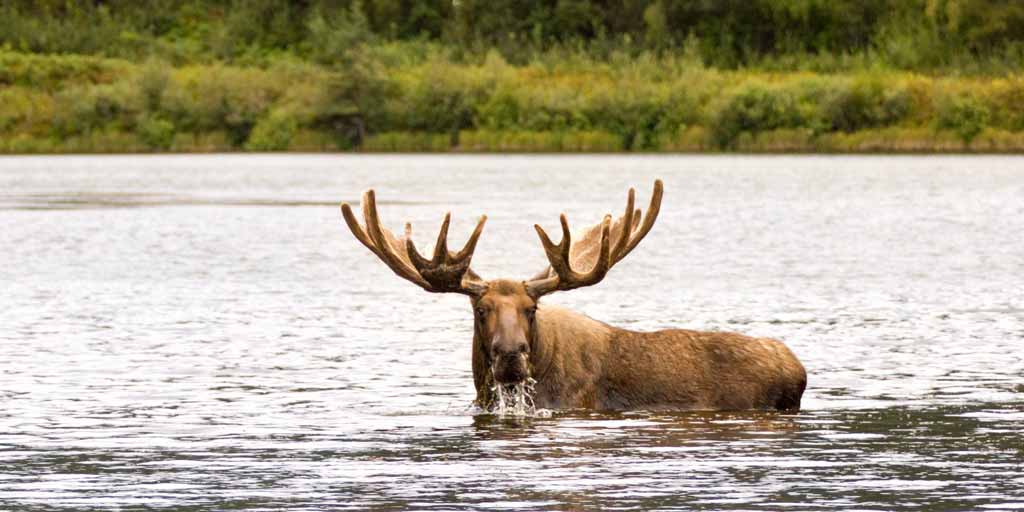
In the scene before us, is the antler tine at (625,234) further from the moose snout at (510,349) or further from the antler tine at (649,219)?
the moose snout at (510,349)

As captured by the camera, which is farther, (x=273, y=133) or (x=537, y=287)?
(x=273, y=133)

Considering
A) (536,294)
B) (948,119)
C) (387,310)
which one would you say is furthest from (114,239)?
(948,119)

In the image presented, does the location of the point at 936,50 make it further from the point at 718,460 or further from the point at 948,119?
the point at 718,460

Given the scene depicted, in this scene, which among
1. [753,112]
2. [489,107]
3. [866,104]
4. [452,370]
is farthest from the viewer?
[489,107]

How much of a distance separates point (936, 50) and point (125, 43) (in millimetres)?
47752

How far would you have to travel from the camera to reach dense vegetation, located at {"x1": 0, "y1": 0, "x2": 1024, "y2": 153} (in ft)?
333

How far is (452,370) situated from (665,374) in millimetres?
4211

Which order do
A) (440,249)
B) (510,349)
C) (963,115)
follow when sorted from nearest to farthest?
(510,349)
(440,249)
(963,115)

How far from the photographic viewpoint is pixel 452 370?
2030 cm

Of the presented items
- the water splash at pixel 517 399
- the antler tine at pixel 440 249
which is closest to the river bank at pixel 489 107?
the water splash at pixel 517 399

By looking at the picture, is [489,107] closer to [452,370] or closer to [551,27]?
[551,27]

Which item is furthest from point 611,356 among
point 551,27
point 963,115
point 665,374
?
point 551,27

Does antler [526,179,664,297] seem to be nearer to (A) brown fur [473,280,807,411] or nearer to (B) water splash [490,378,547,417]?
(A) brown fur [473,280,807,411]

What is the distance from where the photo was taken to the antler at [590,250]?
16.0 metres
